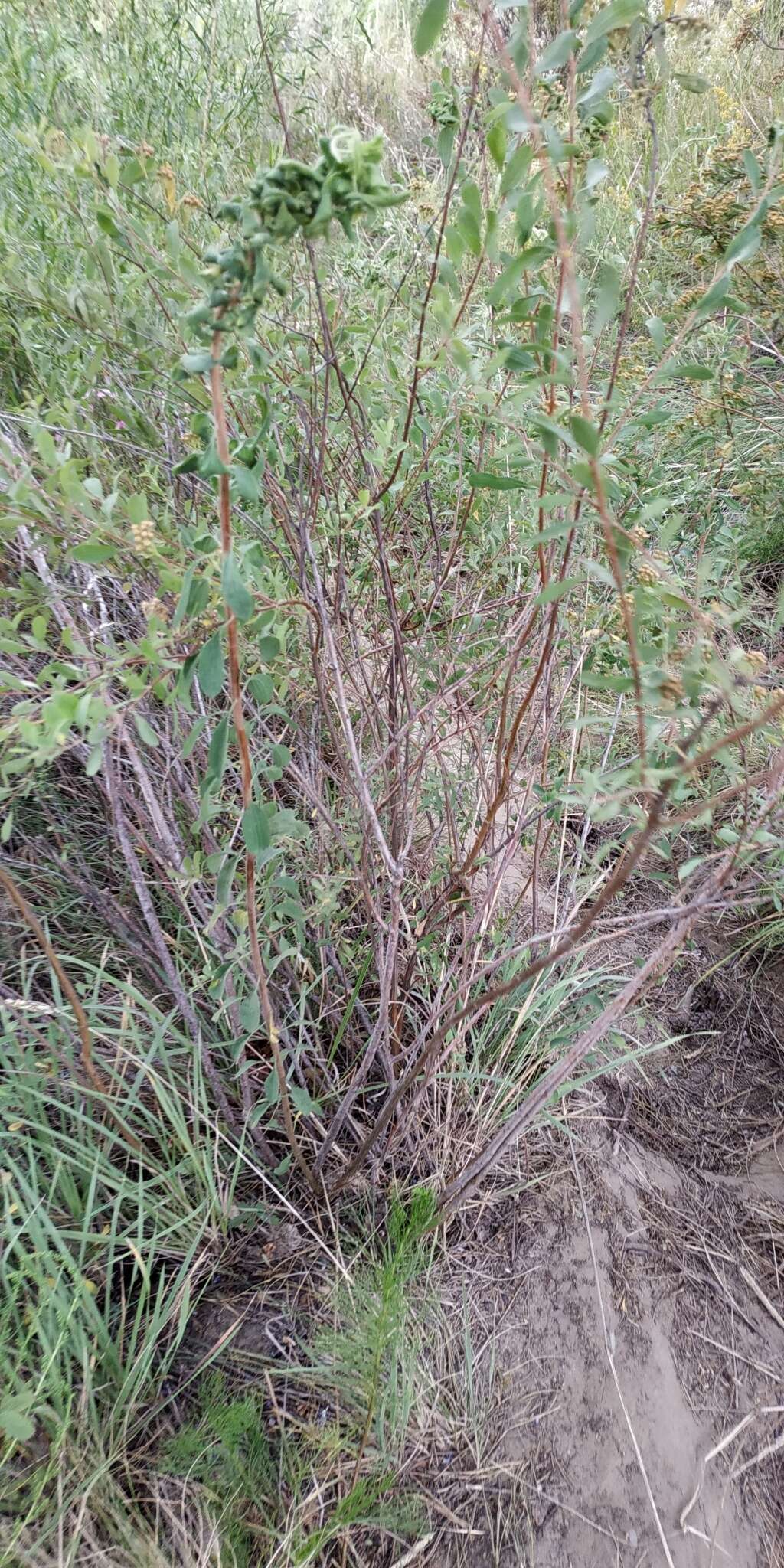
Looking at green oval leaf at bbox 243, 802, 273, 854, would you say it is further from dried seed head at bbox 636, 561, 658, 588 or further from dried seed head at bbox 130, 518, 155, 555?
dried seed head at bbox 636, 561, 658, 588

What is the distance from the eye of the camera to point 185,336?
47.9 inches

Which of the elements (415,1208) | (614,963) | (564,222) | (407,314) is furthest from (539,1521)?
(407,314)

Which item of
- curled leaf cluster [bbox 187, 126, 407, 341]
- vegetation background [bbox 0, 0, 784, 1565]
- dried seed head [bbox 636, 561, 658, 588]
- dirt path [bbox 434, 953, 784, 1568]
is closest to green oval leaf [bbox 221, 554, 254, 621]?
vegetation background [bbox 0, 0, 784, 1565]

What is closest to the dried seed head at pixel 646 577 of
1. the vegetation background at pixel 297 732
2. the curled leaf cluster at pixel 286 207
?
the vegetation background at pixel 297 732

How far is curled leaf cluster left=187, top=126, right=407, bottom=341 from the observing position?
0.58m

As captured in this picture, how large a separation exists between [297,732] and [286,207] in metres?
0.81

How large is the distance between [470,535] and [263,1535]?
170 centimetres

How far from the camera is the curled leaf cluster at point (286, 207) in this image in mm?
577

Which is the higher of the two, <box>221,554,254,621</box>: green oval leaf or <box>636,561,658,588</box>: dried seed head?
<box>636,561,658,588</box>: dried seed head

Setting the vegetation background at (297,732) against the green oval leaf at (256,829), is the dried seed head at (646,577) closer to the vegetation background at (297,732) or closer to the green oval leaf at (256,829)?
the vegetation background at (297,732)

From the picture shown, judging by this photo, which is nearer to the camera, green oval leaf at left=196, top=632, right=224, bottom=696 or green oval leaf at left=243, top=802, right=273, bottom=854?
green oval leaf at left=196, top=632, right=224, bottom=696

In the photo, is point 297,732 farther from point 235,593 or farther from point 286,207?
point 286,207

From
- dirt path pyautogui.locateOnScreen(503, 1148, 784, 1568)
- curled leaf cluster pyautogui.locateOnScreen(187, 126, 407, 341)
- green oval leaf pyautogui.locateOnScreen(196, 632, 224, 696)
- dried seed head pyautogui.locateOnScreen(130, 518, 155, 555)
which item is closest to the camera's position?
curled leaf cluster pyautogui.locateOnScreen(187, 126, 407, 341)

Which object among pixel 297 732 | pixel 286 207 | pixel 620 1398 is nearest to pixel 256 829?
pixel 297 732
